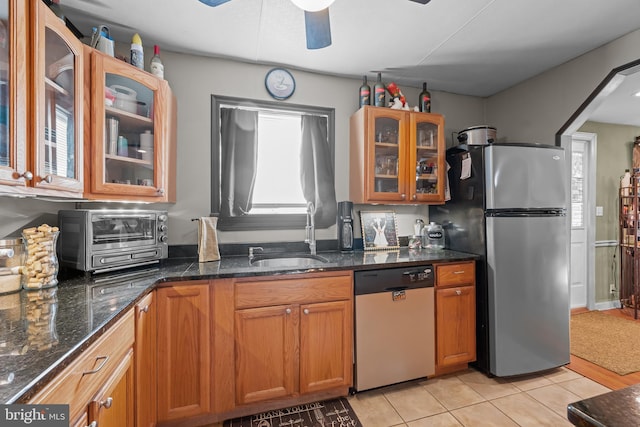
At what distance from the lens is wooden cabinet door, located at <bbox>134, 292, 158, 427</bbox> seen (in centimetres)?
134

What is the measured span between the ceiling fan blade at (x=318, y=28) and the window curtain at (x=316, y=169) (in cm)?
96

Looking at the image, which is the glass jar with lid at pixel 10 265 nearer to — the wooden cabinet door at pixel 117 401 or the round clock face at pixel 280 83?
the wooden cabinet door at pixel 117 401

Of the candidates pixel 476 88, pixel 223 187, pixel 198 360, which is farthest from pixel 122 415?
pixel 476 88

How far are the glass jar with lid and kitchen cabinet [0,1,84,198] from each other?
12.4 inches

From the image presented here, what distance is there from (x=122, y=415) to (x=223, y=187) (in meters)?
1.53

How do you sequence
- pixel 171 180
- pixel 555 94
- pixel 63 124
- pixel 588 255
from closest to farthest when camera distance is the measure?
pixel 63 124 → pixel 171 180 → pixel 555 94 → pixel 588 255

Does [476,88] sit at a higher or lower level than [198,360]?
higher

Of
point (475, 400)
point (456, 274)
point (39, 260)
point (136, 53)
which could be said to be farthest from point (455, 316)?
point (136, 53)

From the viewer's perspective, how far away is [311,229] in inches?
94.0

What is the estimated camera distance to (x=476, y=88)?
2.90m

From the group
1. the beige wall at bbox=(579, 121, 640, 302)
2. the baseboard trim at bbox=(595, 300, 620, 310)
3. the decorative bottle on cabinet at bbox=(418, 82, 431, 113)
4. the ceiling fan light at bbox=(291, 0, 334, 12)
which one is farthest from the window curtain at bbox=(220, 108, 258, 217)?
the baseboard trim at bbox=(595, 300, 620, 310)

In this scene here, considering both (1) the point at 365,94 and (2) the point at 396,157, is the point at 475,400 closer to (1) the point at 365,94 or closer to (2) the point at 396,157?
(2) the point at 396,157

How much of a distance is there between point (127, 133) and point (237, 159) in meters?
0.76

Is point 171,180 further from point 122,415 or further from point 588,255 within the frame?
point 588,255
